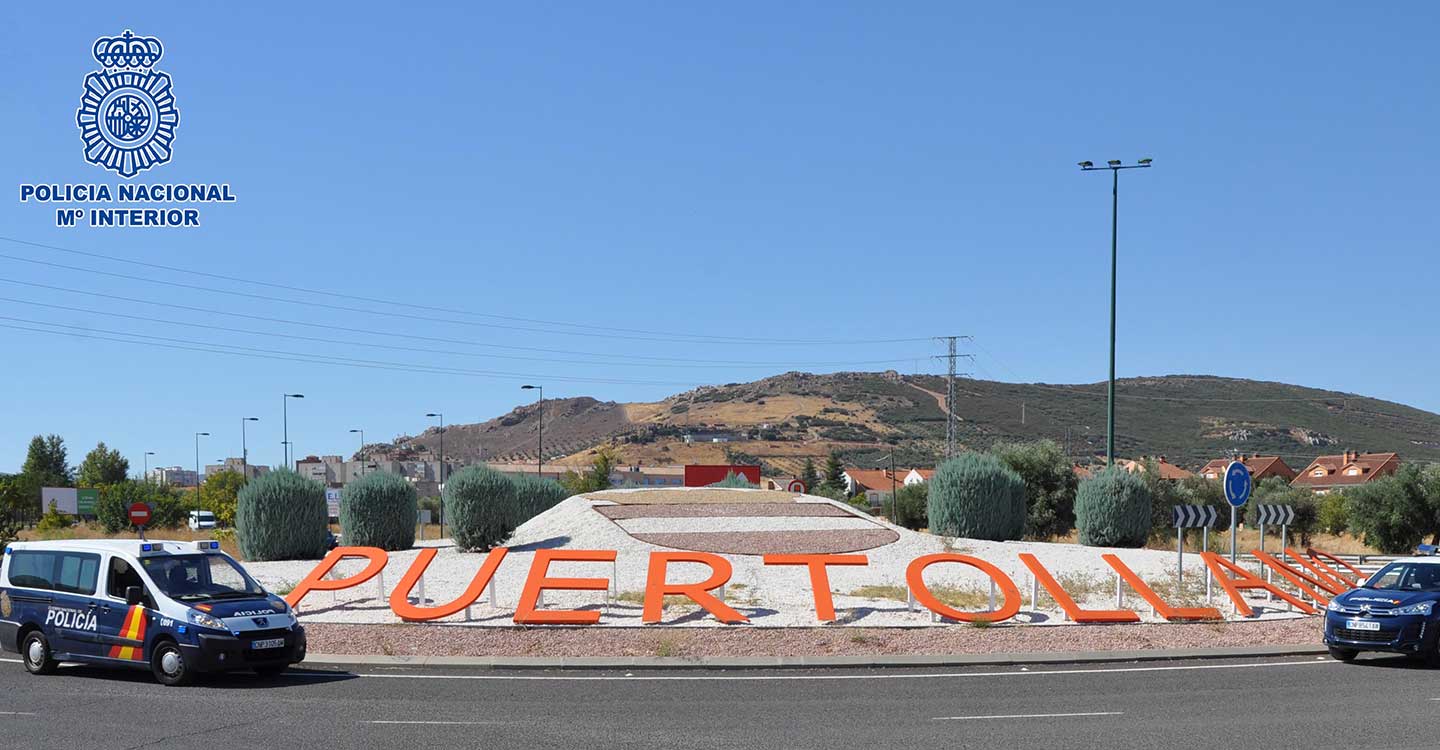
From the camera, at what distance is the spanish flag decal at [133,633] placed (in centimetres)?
1556

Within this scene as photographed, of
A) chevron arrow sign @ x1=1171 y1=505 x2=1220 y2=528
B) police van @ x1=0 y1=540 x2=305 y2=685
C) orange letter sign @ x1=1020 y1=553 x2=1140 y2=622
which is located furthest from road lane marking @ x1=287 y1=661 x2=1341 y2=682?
chevron arrow sign @ x1=1171 y1=505 x2=1220 y2=528

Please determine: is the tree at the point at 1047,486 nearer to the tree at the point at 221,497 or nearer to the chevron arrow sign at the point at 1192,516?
the chevron arrow sign at the point at 1192,516

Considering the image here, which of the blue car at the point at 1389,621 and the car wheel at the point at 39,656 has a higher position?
the blue car at the point at 1389,621

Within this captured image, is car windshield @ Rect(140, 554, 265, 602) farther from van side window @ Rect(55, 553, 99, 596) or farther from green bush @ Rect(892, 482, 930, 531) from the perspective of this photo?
green bush @ Rect(892, 482, 930, 531)

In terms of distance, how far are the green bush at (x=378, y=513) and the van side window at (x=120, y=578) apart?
18.1 meters

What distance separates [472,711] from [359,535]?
22.0 meters

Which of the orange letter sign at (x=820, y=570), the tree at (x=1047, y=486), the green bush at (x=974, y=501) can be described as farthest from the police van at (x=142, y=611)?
the tree at (x=1047, y=486)

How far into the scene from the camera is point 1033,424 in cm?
13688

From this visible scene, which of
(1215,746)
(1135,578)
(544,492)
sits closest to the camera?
(1215,746)

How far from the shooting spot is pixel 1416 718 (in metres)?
12.8

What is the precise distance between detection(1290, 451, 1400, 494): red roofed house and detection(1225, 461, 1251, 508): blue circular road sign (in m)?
71.9

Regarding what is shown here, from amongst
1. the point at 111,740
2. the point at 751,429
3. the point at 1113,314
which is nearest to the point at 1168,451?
the point at 751,429

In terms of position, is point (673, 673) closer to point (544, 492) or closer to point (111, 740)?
point (111, 740)

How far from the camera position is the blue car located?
17.2 m
